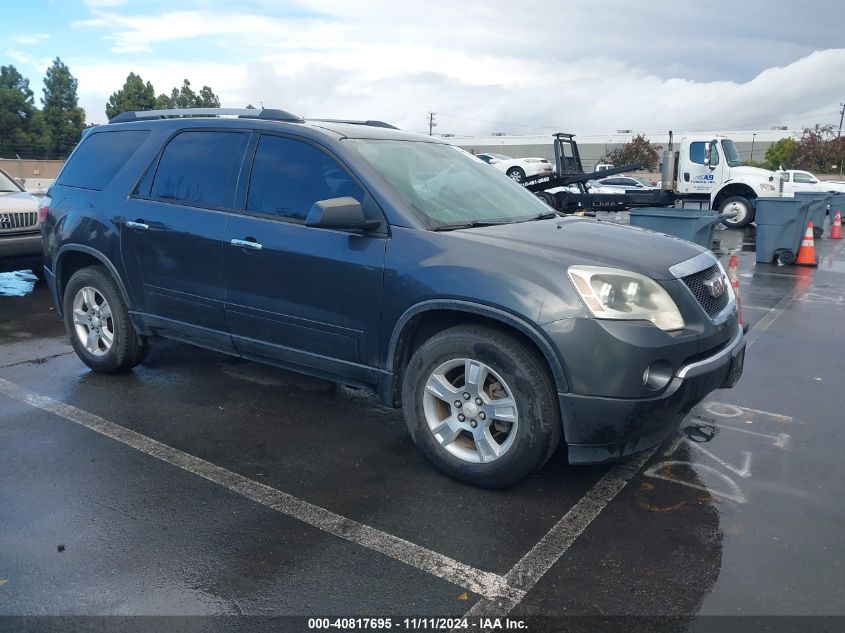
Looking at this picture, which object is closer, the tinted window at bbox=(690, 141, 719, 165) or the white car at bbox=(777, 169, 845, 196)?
the tinted window at bbox=(690, 141, 719, 165)

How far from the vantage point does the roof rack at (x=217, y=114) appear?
14.9 ft

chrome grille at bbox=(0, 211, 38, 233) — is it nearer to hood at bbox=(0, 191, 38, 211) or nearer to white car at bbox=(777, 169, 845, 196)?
hood at bbox=(0, 191, 38, 211)

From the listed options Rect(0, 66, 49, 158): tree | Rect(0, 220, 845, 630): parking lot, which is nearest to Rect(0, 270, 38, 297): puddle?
Rect(0, 220, 845, 630): parking lot

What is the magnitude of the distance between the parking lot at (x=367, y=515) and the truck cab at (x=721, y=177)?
15.0 meters

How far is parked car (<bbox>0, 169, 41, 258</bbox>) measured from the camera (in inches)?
318

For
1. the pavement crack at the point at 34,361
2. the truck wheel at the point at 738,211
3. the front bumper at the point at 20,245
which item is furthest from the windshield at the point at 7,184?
the truck wheel at the point at 738,211

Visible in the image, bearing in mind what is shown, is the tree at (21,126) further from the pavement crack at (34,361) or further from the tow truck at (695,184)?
the pavement crack at (34,361)

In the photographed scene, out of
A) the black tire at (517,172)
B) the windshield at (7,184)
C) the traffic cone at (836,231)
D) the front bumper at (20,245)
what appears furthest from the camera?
the black tire at (517,172)

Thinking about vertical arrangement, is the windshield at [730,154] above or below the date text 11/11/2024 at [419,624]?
above

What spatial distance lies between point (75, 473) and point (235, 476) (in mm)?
858

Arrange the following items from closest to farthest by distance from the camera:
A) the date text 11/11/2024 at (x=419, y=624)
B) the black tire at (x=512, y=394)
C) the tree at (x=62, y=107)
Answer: the date text 11/11/2024 at (x=419, y=624)
the black tire at (x=512, y=394)
the tree at (x=62, y=107)

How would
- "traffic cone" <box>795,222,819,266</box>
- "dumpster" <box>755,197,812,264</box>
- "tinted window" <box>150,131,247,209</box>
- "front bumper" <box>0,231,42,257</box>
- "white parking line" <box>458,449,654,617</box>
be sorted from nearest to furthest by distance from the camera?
1. "white parking line" <box>458,449,654,617</box>
2. "tinted window" <box>150,131,247,209</box>
3. "front bumper" <box>0,231,42,257</box>
4. "dumpster" <box>755,197,812,264</box>
5. "traffic cone" <box>795,222,819,266</box>

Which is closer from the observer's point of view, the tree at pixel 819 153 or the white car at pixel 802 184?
the white car at pixel 802 184

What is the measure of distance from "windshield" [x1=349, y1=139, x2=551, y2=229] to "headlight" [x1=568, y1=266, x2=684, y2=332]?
92cm
